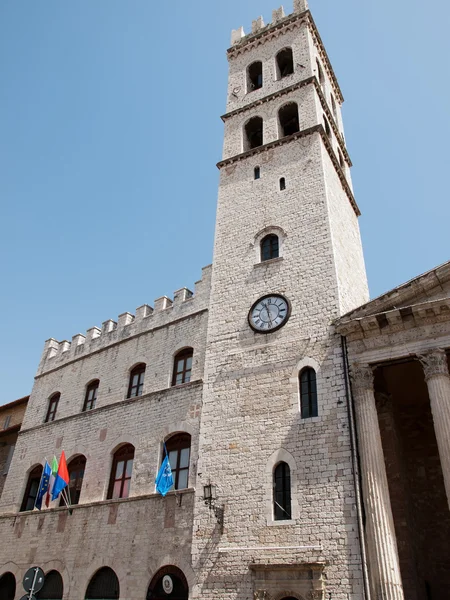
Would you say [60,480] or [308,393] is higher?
[308,393]

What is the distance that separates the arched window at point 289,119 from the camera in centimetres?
2138

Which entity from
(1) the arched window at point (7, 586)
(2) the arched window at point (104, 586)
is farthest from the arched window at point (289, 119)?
(1) the arched window at point (7, 586)

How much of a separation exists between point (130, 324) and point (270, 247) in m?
6.55

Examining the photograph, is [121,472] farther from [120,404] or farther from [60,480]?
[120,404]

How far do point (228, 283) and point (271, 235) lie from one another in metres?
2.26

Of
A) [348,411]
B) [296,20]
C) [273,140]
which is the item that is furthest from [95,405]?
[296,20]

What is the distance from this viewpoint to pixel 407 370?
49.9 ft

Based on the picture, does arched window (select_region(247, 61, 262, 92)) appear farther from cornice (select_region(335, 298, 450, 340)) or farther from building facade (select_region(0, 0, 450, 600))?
cornice (select_region(335, 298, 450, 340))

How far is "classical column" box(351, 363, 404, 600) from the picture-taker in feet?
35.1

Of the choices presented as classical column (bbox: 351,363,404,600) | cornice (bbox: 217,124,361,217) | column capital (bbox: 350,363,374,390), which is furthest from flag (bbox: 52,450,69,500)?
cornice (bbox: 217,124,361,217)

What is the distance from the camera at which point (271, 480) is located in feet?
42.3

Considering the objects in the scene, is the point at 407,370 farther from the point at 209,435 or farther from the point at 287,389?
the point at 209,435

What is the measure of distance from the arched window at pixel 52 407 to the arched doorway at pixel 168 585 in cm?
915

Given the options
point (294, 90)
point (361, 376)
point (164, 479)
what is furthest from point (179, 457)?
point (294, 90)
